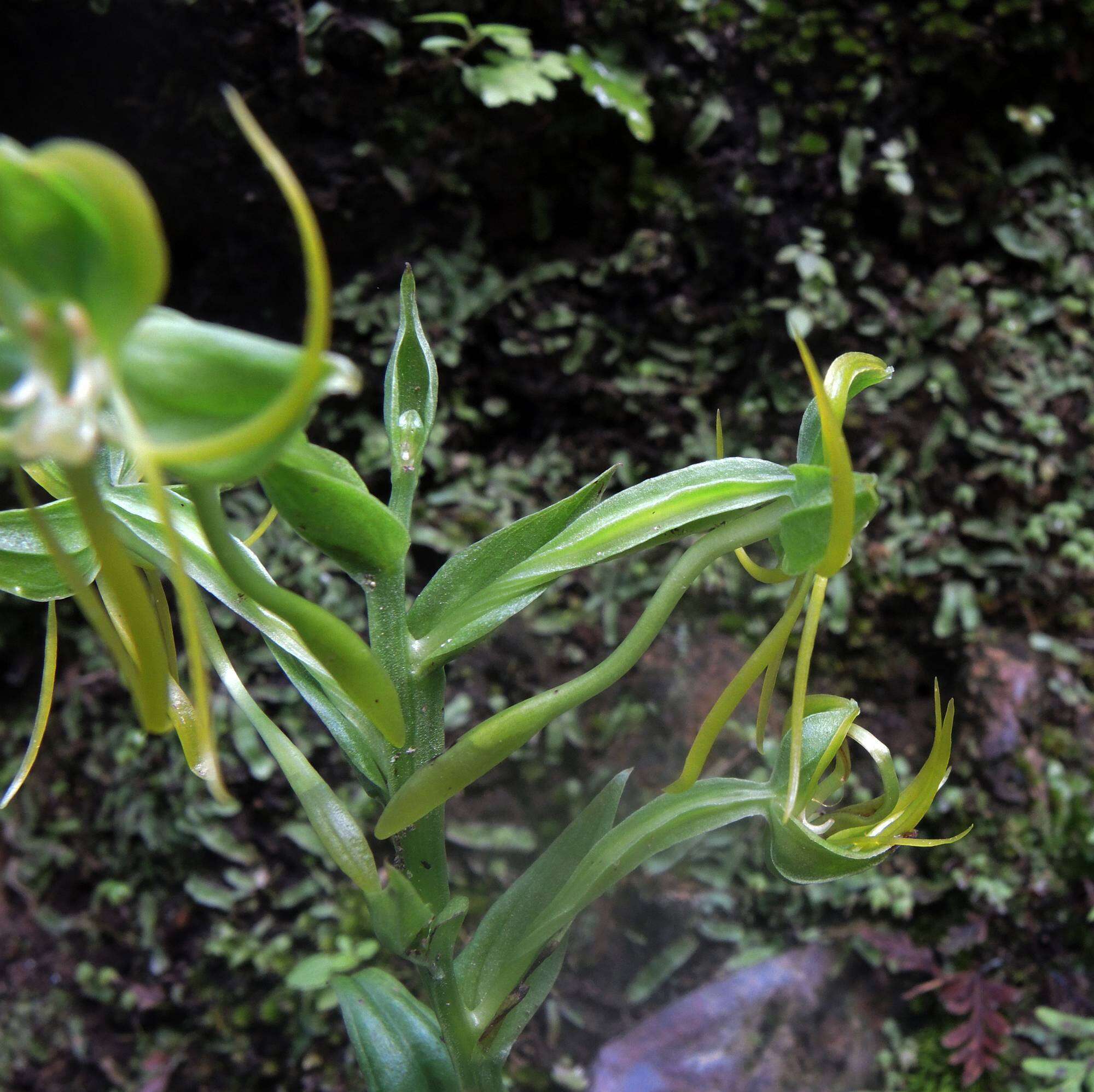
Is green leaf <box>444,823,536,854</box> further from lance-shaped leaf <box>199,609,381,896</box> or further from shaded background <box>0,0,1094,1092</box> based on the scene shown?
lance-shaped leaf <box>199,609,381,896</box>

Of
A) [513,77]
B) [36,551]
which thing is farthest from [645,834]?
[513,77]

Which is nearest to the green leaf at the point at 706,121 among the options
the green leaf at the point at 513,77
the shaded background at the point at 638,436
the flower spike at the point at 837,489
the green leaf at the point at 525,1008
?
the shaded background at the point at 638,436

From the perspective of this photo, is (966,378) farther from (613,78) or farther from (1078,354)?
(613,78)

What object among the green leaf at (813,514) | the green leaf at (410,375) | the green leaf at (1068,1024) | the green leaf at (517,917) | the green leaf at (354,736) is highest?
the green leaf at (813,514)

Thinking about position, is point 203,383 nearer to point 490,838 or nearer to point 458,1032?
point 458,1032

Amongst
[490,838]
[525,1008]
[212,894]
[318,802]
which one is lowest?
[212,894]

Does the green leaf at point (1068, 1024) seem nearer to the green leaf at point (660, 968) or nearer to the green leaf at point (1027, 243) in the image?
the green leaf at point (660, 968)

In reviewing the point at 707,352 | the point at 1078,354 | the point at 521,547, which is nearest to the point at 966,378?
the point at 1078,354
